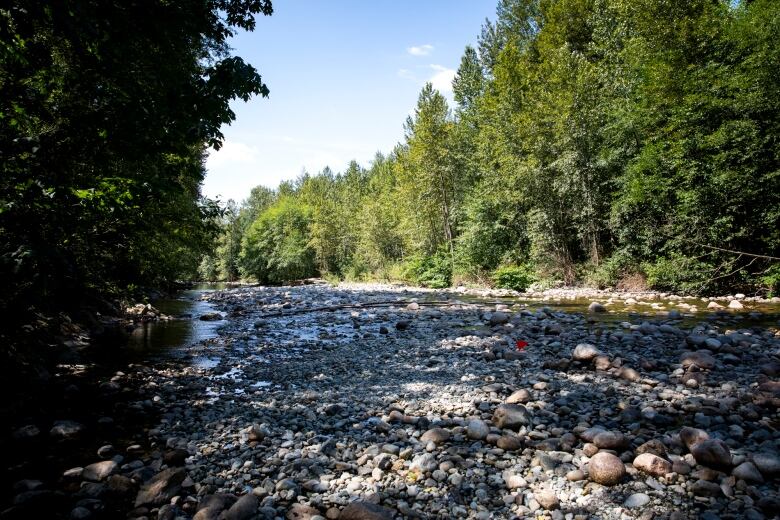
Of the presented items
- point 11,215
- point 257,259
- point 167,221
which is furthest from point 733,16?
point 257,259

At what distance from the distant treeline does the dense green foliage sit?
32.1ft

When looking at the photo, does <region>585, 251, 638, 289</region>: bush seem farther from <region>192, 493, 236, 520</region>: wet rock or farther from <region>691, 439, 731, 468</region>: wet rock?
<region>192, 493, 236, 520</region>: wet rock

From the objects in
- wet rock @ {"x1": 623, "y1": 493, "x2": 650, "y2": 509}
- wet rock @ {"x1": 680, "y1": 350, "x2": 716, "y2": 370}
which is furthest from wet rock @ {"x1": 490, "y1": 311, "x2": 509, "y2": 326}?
wet rock @ {"x1": 623, "y1": 493, "x2": 650, "y2": 509}

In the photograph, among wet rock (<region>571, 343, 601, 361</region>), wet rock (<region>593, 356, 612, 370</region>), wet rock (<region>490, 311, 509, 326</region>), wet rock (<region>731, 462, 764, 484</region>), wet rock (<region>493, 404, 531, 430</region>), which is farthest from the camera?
wet rock (<region>490, 311, 509, 326</region>)

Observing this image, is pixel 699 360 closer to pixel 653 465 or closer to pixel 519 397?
pixel 519 397

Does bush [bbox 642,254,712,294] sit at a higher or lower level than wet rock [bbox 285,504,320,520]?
higher

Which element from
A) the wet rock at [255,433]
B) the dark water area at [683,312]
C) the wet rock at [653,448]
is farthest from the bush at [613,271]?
the wet rock at [255,433]

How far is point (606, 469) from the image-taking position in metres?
3.26

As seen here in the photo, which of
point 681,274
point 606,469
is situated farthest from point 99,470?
point 681,274

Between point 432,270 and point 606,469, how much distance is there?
26236 mm

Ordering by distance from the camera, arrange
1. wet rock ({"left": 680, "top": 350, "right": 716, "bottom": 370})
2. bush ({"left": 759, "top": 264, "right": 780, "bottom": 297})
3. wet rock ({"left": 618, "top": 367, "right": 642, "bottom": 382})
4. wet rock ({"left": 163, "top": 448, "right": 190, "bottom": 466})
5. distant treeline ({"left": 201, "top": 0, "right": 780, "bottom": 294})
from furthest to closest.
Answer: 1. distant treeline ({"left": 201, "top": 0, "right": 780, "bottom": 294})
2. bush ({"left": 759, "top": 264, "right": 780, "bottom": 297})
3. wet rock ({"left": 680, "top": 350, "right": 716, "bottom": 370})
4. wet rock ({"left": 618, "top": 367, "right": 642, "bottom": 382})
5. wet rock ({"left": 163, "top": 448, "right": 190, "bottom": 466})

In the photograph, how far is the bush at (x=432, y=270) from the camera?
28203 mm

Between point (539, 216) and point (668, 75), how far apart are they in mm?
8578

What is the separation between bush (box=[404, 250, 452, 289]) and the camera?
28203 millimetres
